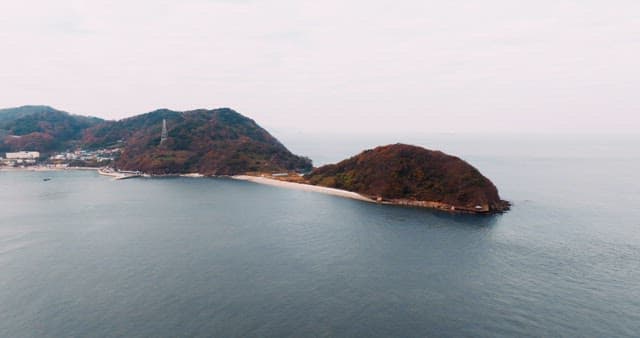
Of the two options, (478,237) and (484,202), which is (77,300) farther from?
(484,202)

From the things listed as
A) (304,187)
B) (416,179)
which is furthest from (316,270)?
(304,187)

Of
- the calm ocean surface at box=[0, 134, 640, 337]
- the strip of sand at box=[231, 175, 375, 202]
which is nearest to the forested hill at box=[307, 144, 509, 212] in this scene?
the strip of sand at box=[231, 175, 375, 202]

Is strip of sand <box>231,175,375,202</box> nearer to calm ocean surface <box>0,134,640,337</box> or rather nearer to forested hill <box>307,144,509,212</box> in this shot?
forested hill <box>307,144,509,212</box>

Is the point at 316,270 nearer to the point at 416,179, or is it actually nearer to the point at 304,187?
the point at 416,179

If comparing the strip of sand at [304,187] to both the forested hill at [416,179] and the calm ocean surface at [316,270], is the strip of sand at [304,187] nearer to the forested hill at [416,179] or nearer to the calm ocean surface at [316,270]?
the forested hill at [416,179]

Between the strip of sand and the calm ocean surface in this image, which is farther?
the strip of sand

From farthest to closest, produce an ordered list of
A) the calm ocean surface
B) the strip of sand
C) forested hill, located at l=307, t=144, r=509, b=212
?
the strip of sand, forested hill, located at l=307, t=144, r=509, b=212, the calm ocean surface
